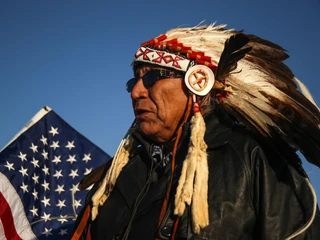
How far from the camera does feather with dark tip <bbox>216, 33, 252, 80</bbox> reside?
2.82 meters

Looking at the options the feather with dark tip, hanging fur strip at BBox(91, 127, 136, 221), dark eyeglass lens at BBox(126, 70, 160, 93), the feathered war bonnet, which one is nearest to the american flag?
hanging fur strip at BBox(91, 127, 136, 221)

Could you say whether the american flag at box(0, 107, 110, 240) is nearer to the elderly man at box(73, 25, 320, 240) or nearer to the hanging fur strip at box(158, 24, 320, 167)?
the elderly man at box(73, 25, 320, 240)

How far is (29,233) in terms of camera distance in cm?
525

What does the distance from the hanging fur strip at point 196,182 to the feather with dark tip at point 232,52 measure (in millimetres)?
437

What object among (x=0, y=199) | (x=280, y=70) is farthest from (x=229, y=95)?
(x=0, y=199)

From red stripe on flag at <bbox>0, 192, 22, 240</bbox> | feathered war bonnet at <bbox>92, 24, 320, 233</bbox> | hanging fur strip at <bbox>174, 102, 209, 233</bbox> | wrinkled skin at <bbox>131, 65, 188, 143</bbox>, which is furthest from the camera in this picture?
red stripe on flag at <bbox>0, 192, 22, 240</bbox>

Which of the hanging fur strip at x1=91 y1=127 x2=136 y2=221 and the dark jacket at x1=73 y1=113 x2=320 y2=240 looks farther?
the hanging fur strip at x1=91 y1=127 x2=136 y2=221

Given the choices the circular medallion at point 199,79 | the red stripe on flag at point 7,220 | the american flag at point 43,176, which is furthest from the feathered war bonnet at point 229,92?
the american flag at point 43,176

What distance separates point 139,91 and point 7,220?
2.74m

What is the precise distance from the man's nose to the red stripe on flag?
2.63 meters

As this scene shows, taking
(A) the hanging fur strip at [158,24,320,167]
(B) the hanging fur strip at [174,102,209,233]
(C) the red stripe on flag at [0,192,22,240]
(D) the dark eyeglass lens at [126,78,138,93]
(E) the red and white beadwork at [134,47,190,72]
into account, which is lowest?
(C) the red stripe on flag at [0,192,22,240]

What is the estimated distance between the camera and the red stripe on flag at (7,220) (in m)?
4.97

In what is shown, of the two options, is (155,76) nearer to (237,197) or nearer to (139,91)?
(139,91)

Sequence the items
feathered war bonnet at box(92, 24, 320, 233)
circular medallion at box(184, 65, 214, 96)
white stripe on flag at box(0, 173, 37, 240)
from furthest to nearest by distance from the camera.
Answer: white stripe on flag at box(0, 173, 37, 240) < circular medallion at box(184, 65, 214, 96) < feathered war bonnet at box(92, 24, 320, 233)
